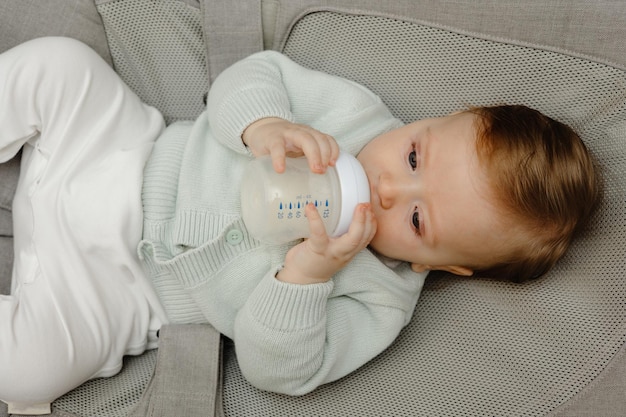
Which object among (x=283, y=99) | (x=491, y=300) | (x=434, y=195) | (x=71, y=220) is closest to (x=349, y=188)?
(x=434, y=195)

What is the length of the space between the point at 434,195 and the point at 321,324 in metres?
0.30

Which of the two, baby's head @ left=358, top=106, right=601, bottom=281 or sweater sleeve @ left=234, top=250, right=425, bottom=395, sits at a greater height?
baby's head @ left=358, top=106, right=601, bottom=281

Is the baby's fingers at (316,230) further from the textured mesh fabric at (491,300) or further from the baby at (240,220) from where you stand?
the textured mesh fabric at (491,300)

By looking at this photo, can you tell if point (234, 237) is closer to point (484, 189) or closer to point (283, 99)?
point (283, 99)

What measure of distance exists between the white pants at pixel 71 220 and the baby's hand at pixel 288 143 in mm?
244

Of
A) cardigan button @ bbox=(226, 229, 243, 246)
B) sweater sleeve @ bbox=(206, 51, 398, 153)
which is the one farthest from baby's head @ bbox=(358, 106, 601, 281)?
cardigan button @ bbox=(226, 229, 243, 246)

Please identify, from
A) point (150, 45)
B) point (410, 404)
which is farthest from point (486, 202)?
point (150, 45)

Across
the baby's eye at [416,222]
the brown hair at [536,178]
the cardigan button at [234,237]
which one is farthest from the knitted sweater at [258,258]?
the brown hair at [536,178]

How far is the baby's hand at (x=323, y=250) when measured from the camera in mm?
956

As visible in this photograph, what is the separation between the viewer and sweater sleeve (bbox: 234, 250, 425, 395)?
1.05 meters

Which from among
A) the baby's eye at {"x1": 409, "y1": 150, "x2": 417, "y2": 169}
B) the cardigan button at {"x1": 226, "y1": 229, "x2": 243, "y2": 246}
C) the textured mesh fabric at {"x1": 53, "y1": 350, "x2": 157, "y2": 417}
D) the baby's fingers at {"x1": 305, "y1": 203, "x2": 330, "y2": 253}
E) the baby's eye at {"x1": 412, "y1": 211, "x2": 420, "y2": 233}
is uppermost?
the baby's eye at {"x1": 409, "y1": 150, "x2": 417, "y2": 169}

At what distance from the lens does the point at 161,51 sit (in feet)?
4.24

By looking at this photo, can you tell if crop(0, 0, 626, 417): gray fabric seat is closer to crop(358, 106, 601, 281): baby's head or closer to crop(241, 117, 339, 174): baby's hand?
crop(358, 106, 601, 281): baby's head

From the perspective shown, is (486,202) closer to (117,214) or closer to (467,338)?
(467,338)
